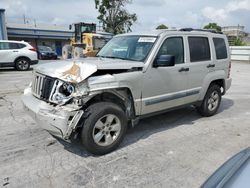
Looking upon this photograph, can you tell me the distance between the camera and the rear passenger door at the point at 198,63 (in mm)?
4965

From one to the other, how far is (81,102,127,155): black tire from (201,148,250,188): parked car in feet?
6.46

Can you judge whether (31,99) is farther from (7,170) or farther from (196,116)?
(196,116)

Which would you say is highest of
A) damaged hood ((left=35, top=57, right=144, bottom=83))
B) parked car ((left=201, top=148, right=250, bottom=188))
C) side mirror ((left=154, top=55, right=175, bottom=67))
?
side mirror ((left=154, top=55, right=175, bottom=67))

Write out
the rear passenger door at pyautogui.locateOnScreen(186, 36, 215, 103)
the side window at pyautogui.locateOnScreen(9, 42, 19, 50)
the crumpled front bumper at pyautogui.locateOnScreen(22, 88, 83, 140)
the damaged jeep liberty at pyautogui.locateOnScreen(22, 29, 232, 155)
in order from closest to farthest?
the crumpled front bumper at pyautogui.locateOnScreen(22, 88, 83, 140) → the damaged jeep liberty at pyautogui.locateOnScreen(22, 29, 232, 155) → the rear passenger door at pyautogui.locateOnScreen(186, 36, 215, 103) → the side window at pyautogui.locateOnScreen(9, 42, 19, 50)

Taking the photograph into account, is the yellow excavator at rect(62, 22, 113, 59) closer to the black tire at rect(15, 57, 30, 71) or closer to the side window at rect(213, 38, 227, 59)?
the black tire at rect(15, 57, 30, 71)

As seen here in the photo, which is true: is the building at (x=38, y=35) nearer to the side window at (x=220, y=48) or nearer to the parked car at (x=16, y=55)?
the parked car at (x=16, y=55)

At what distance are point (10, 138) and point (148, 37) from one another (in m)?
3.11

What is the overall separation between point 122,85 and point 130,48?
1116 millimetres

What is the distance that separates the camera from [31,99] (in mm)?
4004

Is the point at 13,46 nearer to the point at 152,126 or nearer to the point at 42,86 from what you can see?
the point at 42,86

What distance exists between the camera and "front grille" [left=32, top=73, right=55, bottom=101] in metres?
3.68

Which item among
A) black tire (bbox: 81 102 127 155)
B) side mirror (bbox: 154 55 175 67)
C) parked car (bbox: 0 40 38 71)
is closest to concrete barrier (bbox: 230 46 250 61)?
parked car (bbox: 0 40 38 71)

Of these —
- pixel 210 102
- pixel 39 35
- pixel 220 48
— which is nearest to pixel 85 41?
pixel 220 48

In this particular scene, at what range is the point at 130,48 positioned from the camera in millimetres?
4617
